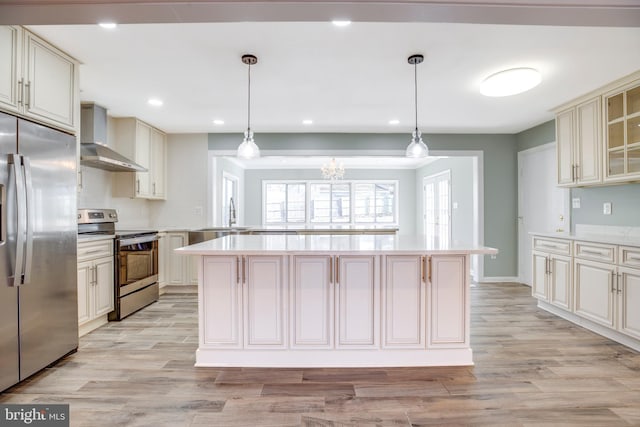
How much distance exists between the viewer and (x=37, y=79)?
7.66 feet

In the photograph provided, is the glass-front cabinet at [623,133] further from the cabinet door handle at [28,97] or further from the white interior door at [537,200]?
the cabinet door handle at [28,97]

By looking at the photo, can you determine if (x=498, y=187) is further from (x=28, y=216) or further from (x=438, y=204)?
(x=28, y=216)

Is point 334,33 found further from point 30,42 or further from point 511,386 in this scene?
point 511,386

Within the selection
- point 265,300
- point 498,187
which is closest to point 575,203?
point 498,187

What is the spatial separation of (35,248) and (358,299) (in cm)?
219

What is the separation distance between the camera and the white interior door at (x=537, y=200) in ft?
14.4

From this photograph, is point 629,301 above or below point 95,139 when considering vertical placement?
below

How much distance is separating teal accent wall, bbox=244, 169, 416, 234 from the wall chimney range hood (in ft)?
16.7

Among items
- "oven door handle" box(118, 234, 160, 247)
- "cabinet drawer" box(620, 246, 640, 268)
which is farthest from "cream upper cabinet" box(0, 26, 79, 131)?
"cabinet drawer" box(620, 246, 640, 268)

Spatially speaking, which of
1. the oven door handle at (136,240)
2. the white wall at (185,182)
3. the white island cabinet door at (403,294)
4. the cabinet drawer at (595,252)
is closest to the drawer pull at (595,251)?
the cabinet drawer at (595,252)

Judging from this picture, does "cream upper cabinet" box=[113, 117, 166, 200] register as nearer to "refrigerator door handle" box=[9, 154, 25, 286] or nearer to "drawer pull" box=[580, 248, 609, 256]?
"refrigerator door handle" box=[9, 154, 25, 286]

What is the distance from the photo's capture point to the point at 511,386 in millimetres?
2131

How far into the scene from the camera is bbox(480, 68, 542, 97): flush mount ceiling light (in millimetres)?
2758

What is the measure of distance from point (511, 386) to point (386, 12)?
7.64 ft
